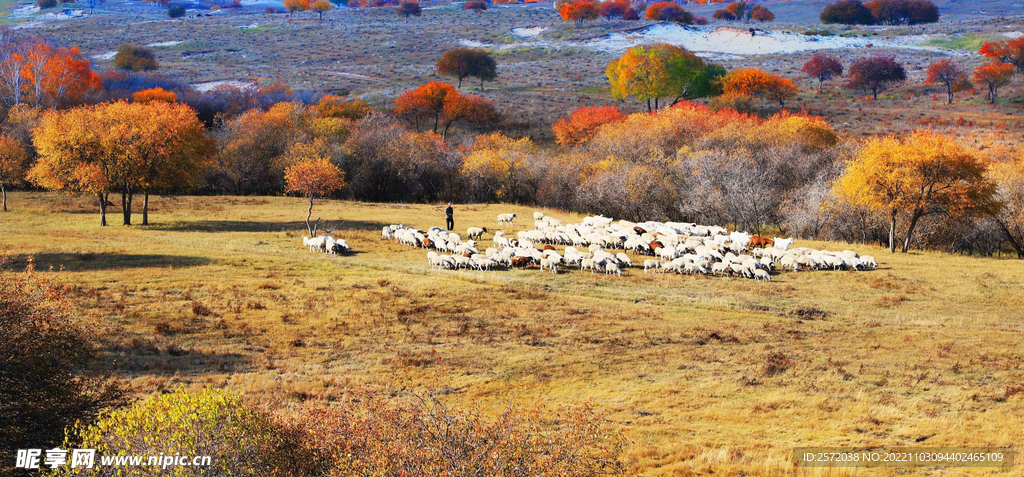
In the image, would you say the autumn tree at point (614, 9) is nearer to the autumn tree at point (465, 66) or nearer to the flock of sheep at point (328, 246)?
the autumn tree at point (465, 66)

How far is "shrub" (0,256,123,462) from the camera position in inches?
393

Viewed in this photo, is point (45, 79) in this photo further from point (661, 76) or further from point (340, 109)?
point (661, 76)

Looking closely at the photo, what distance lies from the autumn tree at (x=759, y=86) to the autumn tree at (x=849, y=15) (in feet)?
291

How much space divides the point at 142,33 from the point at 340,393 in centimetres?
17310

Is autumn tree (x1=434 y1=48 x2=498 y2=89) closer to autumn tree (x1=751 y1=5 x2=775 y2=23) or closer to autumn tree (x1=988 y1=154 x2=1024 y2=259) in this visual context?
autumn tree (x1=988 y1=154 x2=1024 y2=259)

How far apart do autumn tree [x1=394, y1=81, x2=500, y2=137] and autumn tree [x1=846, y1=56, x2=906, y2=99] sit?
195 feet

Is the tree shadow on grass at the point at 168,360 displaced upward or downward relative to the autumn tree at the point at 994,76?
downward

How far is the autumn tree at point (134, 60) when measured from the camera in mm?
118188

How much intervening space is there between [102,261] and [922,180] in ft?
131

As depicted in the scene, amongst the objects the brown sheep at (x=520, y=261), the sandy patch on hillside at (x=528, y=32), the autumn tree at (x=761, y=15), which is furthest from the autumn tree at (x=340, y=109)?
the autumn tree at (x=761, y=15)

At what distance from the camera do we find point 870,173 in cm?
3731

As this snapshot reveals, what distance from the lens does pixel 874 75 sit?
359ft

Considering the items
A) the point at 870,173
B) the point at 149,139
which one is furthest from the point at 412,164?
the point at 870,173

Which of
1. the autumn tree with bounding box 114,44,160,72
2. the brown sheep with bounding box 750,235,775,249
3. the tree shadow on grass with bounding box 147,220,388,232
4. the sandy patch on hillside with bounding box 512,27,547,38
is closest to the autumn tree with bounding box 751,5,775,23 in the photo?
the sandy patch on hillside with bounding box 512,27,547,38
